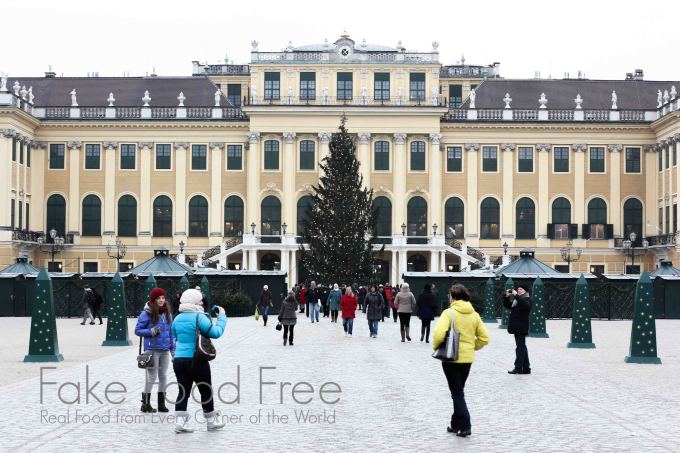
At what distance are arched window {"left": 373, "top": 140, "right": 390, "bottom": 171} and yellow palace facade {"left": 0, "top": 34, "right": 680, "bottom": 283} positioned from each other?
7 cm

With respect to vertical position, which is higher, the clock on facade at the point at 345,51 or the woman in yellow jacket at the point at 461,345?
the clock on facade at the point at 345,51

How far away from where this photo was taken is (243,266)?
78.6 m

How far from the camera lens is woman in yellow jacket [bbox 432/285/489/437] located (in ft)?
45.2

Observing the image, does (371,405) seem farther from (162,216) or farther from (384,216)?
(162,216)

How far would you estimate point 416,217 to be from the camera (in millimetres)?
82062

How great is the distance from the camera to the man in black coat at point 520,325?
22.2m

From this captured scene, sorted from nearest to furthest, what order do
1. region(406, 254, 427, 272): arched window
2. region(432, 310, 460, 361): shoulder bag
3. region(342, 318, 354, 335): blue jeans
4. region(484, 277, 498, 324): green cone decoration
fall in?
region(432, 310, 460, 361): shoulder bag < region(342, 318, 354, 335): blue jeans < region(484, 277, 498, 324): green cone decoration < region(406, 254, 427, 272): arched window

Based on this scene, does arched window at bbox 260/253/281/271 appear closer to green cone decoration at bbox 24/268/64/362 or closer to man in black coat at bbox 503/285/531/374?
green cone decoration at bbox 24/268/64/362

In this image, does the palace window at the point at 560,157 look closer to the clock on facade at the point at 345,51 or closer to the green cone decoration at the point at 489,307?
the clock on facade at the point at 345,51

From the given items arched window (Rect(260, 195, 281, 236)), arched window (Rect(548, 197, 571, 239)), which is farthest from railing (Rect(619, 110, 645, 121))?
arched window (Rect(260, 195, 281, 236))

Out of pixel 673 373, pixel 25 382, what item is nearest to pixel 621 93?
pixel 673 373

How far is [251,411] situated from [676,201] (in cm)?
6474

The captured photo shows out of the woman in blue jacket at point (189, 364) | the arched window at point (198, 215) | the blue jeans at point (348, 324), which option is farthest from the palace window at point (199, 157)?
the woman in blue jacket at point (189, 364)

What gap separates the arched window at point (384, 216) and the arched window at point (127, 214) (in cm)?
1687
